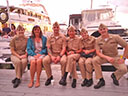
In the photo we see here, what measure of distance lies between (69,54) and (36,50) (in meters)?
0.81

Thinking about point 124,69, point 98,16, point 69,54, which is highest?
point 98,16

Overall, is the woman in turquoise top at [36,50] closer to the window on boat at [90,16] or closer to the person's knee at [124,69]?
the person's knee at [124,69]

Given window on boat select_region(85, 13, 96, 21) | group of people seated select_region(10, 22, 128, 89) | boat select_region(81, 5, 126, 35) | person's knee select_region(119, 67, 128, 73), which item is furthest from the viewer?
window on boat select_region(85, 13, 96, 21)

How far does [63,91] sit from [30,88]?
2.43 ft

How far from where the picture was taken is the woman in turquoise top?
298cm

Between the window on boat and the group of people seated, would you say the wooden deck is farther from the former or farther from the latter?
the window on boat

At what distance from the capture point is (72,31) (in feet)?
10.1

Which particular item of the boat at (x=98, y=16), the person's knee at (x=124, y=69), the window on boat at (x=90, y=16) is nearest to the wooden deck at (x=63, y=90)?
the person's knee at (x=124, y=69)

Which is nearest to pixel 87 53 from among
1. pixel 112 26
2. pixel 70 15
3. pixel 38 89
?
pixel 38 89

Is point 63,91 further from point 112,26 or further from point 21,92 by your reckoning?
point 112,26

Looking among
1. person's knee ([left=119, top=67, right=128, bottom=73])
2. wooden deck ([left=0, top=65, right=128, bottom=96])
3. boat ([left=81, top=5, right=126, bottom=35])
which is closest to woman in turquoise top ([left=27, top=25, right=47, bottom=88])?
wooden deck ([left=0, top=65, right=128, bottom=96])

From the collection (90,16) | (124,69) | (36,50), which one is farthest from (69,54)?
(90,16)

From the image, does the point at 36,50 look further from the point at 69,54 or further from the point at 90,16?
the point at 90,16

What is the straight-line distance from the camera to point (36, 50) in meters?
3.23
